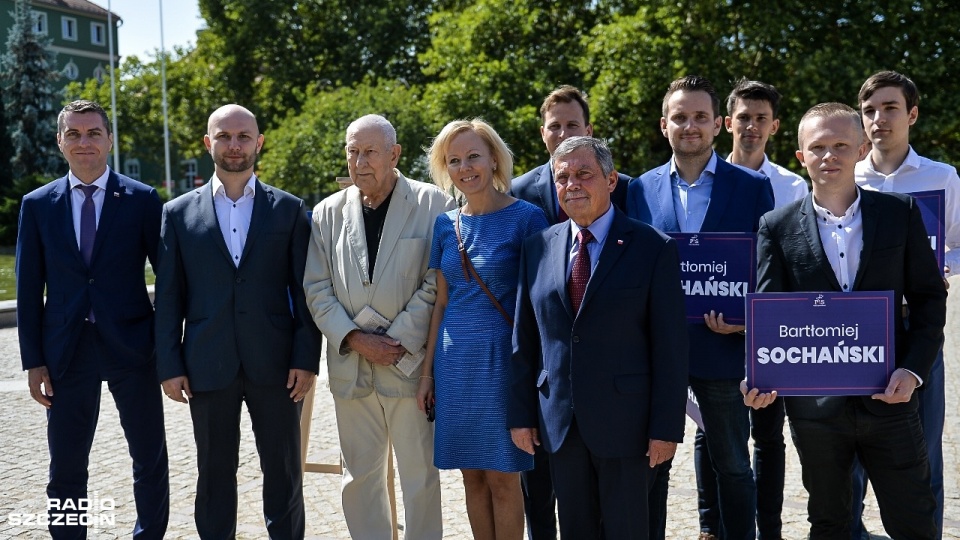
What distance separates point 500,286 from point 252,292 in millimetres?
1385

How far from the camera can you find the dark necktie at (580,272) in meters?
3.87

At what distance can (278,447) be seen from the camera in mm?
4879

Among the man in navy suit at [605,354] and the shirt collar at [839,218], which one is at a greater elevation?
the shirt collar at [839,218]

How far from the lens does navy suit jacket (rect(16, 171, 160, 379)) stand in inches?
195

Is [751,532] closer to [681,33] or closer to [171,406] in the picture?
[171,406]

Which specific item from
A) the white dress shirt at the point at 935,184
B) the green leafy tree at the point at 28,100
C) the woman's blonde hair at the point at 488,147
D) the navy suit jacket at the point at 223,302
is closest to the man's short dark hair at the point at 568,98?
the woman's blonde hair at the point at 488,147

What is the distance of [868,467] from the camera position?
12.8 ft

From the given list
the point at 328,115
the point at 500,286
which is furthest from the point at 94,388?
the point at 328,115

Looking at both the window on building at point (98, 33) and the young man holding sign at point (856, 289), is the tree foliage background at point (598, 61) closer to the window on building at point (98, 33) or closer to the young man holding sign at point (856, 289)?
the young man holding sign at point (856, 289)

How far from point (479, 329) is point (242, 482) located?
3087 mm

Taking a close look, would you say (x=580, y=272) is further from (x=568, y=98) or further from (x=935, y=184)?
(x=935, y=184)

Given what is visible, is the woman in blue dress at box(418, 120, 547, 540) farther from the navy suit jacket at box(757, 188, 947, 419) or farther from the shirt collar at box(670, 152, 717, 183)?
the navy suit jacket at box(757, 188, 947, 419)

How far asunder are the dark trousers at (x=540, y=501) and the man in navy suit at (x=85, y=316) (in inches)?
84.9

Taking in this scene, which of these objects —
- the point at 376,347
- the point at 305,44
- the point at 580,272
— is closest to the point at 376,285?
the point at 376,347
